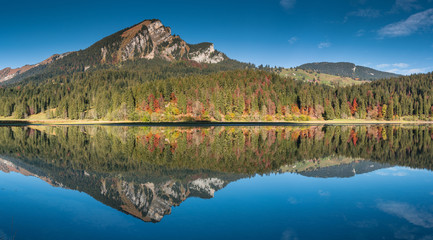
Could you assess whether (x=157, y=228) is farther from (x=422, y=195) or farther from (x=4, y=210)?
(x=422, y=195)

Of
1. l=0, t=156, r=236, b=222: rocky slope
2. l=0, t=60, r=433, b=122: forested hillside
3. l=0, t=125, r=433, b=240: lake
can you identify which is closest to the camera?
l=0, t=125, r=433, b=240: lake

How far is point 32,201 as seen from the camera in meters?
13.1

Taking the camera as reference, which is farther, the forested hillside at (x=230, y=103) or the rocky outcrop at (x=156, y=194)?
the forested hillside at (x=230, y=103)

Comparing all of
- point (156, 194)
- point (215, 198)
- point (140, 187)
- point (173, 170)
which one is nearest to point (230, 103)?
point (173, 170)

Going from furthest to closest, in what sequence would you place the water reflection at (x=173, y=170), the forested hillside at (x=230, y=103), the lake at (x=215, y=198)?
the forested hillside at (x=230, y=103), the water reflection at (x=173, y=170), the lake at (x=215, y=198)

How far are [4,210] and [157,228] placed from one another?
7482mm

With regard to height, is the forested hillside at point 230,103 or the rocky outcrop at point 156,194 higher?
the forested hillside at point 230,103

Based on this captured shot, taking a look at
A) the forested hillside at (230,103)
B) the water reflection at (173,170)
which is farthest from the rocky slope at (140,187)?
the forested hillside at (230,103)

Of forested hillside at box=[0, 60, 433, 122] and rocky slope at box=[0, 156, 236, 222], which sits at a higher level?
forested hillside at box=[0, 60, 433, 122]

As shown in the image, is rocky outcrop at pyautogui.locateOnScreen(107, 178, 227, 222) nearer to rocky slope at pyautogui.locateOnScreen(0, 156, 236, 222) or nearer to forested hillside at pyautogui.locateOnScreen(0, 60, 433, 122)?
rocky slope at pyautogui.locateOnScreen(0, 156, 236, 222)

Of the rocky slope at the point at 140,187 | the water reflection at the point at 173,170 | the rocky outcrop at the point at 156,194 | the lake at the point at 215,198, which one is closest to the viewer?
the lake at the point at 215,198

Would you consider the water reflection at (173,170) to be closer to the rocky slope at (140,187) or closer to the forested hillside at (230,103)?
the rocky slope at (140,187)

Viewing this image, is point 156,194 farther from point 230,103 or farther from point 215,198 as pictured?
point 230,103

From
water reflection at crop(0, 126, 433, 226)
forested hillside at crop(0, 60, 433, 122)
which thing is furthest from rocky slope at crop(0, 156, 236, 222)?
forested hillside at crop(0, 60, 433, 122)
